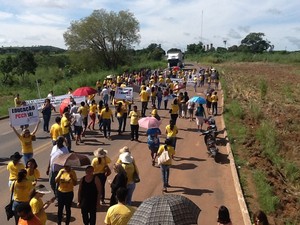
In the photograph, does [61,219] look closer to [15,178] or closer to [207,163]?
[15,178]

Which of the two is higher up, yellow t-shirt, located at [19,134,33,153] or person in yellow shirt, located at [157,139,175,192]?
yellow t-shirt, located at [19,134,33,153]

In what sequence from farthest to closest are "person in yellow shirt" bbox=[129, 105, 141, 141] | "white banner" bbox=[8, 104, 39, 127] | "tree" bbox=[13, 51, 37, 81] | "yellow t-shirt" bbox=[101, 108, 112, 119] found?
"tree" bbox=[13, 51, 37, 81], "yellow t-shirt" bbox=[101, 108, 112, 119], "person in yellow shirt" bbox=[129, 105, 141, 141], "white banner" bbox=[8, 104, 39, 127]

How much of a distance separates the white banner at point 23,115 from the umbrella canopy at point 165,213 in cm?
987

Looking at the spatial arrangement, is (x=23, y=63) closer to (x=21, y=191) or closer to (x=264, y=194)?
(x=264, y=194)

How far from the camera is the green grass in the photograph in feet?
32.8

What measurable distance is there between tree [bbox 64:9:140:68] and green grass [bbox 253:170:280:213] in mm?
47401

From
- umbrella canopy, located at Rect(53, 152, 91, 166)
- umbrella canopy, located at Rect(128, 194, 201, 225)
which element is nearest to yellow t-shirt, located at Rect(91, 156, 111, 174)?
umbrella canopy, located at Rect(53, 152, 91, 166)

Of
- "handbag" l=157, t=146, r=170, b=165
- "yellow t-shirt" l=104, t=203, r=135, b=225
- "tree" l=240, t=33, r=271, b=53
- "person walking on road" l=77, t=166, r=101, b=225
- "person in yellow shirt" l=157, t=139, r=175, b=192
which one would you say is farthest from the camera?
"tree" l=240, t=33, r=271, b=53

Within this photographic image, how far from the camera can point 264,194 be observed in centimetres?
1071

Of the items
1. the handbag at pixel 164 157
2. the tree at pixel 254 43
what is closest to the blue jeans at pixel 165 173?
the handbag at pixel 164 157

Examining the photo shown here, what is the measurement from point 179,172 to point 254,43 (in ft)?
A: 459

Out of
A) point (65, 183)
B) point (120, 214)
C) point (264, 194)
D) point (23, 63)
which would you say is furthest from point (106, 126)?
point (23, 63)

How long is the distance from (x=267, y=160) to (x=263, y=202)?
15.1ft

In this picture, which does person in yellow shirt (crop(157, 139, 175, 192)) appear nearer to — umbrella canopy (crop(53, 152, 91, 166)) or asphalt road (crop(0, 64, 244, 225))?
asphalt road (crop(0, 64, 244, 225))
